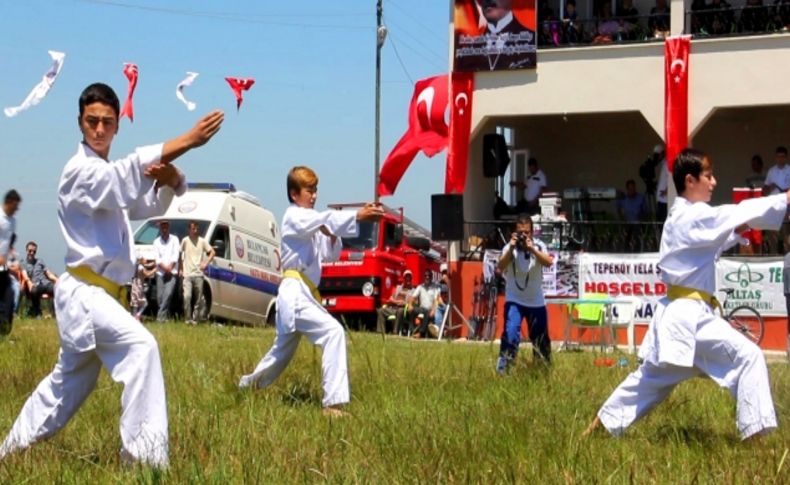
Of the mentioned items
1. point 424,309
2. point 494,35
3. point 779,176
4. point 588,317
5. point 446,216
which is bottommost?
point 424,309

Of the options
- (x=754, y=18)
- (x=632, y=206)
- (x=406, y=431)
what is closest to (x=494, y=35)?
(x=632, y=206)

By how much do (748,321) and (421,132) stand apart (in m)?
8.57

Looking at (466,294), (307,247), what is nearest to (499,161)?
(466,294)

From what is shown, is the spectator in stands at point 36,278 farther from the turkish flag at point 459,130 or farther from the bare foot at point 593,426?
the bare foot at point 593,426

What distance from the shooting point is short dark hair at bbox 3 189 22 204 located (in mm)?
15758

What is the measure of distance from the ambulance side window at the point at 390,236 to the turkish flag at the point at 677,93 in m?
7.21

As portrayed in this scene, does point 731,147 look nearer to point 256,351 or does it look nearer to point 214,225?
point 214,225

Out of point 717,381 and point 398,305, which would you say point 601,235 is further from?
point 717,381

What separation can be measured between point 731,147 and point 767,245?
4.54 metres

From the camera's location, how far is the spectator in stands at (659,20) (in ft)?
85.8

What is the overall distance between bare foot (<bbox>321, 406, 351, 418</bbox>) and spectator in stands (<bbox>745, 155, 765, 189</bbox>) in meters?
16.9

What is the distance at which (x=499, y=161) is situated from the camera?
89.9 ft

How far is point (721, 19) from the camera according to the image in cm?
2566

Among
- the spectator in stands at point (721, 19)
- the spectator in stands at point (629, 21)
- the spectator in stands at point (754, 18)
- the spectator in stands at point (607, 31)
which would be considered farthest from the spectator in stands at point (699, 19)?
the spectator in stands at point (607, 31)
